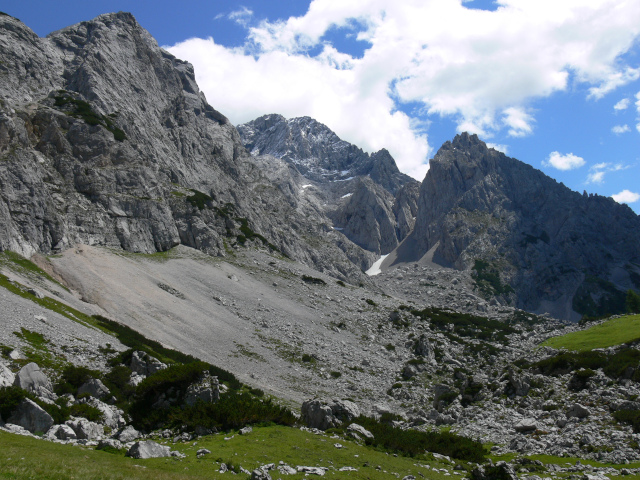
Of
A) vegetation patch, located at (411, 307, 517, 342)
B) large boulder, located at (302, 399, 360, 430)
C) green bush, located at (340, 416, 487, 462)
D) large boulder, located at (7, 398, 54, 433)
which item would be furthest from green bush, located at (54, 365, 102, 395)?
vegetation patch, located at (411, 307, 517, 342)

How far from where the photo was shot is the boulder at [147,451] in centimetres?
1797

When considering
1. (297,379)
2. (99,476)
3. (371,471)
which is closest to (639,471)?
(371,471)

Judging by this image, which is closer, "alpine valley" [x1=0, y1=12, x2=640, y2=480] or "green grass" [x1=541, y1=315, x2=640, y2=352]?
"alpine valley" [x1=0, y1=12, x2=640, y2=480]

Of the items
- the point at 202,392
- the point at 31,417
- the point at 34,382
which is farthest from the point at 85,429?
the point at 202,392

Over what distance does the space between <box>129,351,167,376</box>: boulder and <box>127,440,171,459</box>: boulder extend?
15.4 m

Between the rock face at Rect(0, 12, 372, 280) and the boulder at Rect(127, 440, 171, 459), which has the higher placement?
the rock face at Rect(0, 12, 372, 280)

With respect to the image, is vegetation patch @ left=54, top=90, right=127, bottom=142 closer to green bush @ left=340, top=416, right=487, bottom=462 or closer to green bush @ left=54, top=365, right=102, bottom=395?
green bush @ left=54, top=365, right=102, bottom=395

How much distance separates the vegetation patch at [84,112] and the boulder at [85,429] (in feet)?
270

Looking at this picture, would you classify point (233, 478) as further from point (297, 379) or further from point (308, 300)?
point (308, 300)

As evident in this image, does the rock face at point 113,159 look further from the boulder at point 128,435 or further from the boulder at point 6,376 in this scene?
the boulder at point 128,435

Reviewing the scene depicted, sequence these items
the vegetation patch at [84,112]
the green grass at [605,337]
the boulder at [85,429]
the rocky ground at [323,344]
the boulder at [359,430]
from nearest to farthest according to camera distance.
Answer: the boulder at [85,429]
the boulder at [359,430]
the rocky ground at [323,344]
the green grass at [605,337]
the vegetation patch at [84,112]

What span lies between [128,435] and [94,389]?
330 inches

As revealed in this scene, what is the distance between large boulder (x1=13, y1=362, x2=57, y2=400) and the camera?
2456cm

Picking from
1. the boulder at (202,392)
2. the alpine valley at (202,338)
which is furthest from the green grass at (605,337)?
the boulder at (202,392)
